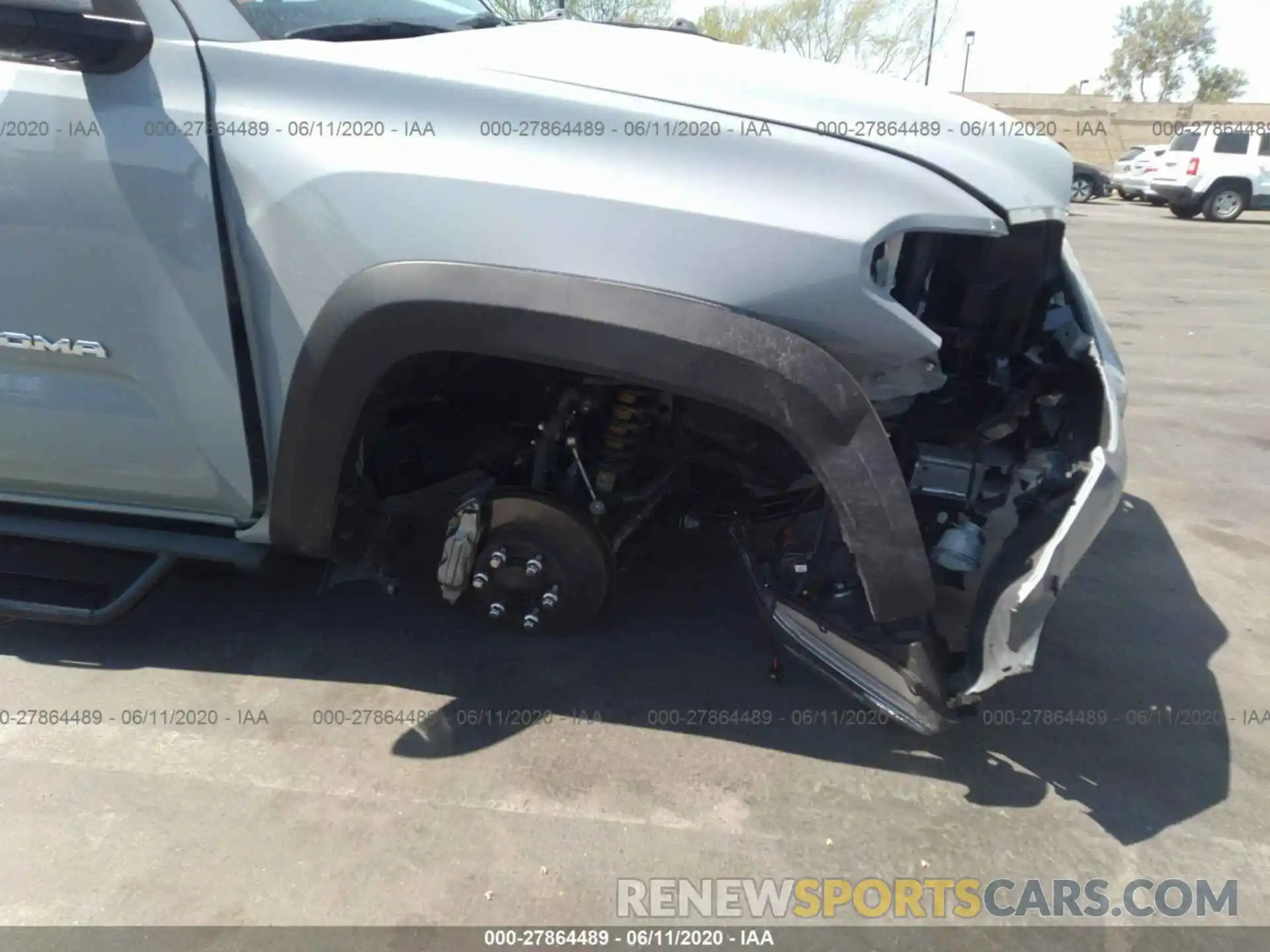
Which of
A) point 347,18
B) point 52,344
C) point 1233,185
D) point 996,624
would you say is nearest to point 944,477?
point 996,624

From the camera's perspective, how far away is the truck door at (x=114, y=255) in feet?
6.59

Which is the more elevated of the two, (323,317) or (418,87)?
(418,87)

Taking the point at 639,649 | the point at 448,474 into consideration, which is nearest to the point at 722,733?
the point at 639,649

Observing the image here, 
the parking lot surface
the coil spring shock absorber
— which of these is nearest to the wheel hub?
the parking lot surface

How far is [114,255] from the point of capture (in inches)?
82.3

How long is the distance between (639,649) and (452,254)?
1.45 meters

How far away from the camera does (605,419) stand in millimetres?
2553

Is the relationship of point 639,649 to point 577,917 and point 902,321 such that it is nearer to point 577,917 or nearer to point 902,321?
point 577,917

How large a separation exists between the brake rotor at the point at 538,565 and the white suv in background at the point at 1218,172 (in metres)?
20.5

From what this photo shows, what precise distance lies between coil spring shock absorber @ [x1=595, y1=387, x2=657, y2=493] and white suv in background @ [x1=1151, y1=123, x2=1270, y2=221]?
20352mm

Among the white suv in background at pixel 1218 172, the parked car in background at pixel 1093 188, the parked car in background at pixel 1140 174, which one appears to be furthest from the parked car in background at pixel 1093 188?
the white suv in background at pixel 1218 172

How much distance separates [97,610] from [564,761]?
1.43 m

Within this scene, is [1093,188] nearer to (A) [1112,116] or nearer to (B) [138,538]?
(A) [1112,116]

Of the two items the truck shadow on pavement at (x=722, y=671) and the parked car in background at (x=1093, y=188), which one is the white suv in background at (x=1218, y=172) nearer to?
the parked car in background at (x=1093, y=188)
